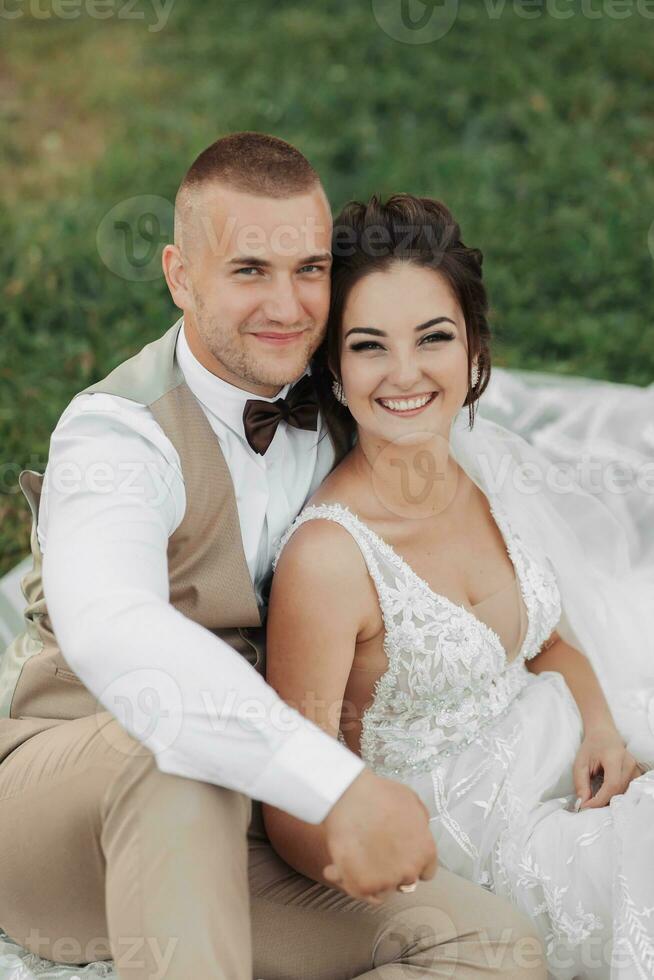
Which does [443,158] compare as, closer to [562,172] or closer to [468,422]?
[562,172]

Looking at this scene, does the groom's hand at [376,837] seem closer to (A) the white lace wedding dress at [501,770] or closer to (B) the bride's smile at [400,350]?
(A) the white lace wedding dress at [501,770]

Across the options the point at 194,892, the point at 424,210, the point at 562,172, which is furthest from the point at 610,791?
the point at 562,172

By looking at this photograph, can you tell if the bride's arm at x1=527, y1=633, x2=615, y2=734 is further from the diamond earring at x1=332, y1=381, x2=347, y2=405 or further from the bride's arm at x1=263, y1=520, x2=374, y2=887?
the diamond earring at x1=332, y1=381, x2=347, y2=405

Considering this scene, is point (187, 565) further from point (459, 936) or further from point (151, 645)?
point (459, 936)

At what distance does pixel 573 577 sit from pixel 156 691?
56.3 inches

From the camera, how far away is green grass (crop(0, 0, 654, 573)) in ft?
17.4

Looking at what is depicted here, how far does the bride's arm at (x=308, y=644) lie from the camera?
8.12 feet

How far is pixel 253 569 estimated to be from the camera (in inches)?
105

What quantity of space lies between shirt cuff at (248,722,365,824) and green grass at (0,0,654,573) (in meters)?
2.54

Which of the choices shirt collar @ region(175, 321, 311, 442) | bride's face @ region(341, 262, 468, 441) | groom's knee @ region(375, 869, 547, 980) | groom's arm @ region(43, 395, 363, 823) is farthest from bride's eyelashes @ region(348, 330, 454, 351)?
groom's knee @ region(375, 869, 547, 980)

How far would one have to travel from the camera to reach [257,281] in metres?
2.62

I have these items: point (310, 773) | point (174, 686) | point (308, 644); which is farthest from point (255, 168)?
point (310, 773)

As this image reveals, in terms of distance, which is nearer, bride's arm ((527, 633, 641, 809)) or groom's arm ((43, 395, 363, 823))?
groom's arm ((43, 395, 363, 823))

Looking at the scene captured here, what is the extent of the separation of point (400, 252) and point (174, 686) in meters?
1.13
